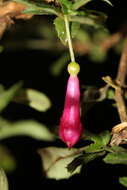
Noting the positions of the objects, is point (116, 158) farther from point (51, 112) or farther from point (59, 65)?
point (59, 65)

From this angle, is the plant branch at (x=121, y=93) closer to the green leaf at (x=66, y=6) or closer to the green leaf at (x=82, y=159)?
the green leaf at (x=82, y=159)

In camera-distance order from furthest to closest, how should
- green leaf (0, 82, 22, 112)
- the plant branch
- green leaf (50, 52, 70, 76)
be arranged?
green leaf (50, 52, 70, 76), green leaf (0, 82, 22, 112), the plant branch

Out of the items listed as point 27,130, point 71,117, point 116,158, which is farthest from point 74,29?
point 27,130

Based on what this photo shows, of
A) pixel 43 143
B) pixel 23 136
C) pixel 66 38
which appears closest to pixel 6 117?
pixel 23 136

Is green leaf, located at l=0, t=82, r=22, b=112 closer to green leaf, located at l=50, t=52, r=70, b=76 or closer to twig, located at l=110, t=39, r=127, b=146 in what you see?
twig, located at l=110, t=39, r=127, b=146

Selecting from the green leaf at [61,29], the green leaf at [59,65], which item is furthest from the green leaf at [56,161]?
the green leaf at [59,65]

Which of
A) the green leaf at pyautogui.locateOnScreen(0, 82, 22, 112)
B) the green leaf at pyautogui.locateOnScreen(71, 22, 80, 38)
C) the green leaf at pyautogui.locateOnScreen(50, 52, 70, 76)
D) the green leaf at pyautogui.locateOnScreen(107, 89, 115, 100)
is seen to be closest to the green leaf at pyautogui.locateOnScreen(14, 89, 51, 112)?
the green leaf at pyautogui.locateOnScreen(0, 82, 22, 112)
